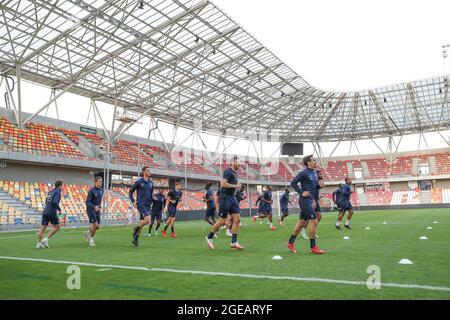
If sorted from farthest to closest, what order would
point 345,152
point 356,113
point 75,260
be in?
1. point 345,152
2. point 356,113
3. point 75,260

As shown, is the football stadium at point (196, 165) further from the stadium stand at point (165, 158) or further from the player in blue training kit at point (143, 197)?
the stadium stand at point (165, 158)

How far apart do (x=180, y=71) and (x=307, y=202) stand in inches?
1114

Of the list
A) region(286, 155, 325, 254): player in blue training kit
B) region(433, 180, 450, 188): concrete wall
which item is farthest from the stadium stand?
region(286, 155, 325, 254): player in blue training kit

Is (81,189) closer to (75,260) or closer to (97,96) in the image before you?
(97,96)

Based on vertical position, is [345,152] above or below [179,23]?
below

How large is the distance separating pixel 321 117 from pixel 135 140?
27449 millimetres

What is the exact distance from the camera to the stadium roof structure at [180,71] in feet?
80.7

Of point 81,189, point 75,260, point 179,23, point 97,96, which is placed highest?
point 179,23

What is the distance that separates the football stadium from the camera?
564 cm

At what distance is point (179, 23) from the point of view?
26.8 m

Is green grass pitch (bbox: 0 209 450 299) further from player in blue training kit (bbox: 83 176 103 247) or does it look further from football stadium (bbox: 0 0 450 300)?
player in blue training kit (bbox: 83 176 103 247)

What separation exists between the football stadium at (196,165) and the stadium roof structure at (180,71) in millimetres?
185
